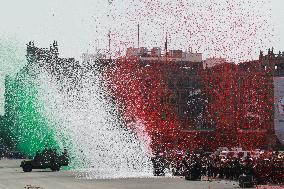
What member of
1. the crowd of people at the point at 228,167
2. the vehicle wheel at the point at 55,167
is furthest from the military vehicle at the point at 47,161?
the crowd of people at the point at 228,167

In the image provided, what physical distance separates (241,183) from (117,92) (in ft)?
149

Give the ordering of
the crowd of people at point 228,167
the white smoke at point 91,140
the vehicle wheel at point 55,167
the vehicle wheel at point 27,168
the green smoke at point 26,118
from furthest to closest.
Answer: the green smoke at point 26,118 → the vehicle wheel at point 55,167 → the vehicle wheel at point 27,168 → the white smoke at point 91,140 → the crowd of people at point 228,167

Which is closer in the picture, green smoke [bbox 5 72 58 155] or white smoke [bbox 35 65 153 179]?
white smoke [bbox 35 65 153 179]

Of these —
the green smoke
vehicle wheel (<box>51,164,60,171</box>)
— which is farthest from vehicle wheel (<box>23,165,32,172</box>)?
the green smoke

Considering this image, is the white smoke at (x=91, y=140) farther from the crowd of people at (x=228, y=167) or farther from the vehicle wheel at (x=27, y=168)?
the vehicle wheel at (x=27, y=168)

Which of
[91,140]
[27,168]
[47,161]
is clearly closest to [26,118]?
[91,140]

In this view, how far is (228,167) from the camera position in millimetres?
36938

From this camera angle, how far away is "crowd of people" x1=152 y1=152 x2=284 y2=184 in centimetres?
3359

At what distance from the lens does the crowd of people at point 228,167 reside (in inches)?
1323

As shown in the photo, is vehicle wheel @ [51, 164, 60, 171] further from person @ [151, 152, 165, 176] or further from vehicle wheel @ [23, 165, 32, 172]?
person @ [151, 152, 165, 176]

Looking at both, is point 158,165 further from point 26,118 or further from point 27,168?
point 26,118

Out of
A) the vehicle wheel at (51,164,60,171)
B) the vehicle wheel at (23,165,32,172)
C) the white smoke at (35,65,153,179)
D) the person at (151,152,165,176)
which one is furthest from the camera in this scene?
the vehicle wheel at (51,164,60,171)

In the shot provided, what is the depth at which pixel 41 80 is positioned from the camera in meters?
74.2

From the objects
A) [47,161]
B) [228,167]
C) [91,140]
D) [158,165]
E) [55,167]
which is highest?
[91,140]
